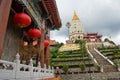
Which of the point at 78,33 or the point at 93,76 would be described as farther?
the point at 78,33

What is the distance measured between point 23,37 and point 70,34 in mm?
58877

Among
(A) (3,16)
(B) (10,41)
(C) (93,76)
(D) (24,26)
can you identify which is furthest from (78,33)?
(A) (3,16)

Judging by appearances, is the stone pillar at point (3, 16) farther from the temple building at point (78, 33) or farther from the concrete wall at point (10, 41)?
the temple building at point (78, 33)

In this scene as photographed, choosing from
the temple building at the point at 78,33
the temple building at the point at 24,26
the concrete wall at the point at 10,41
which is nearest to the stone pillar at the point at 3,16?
the temple building at the point at 24,26

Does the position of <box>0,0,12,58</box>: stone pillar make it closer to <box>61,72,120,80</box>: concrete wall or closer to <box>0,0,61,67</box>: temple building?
<box>0,0,61,67</box>: temple building

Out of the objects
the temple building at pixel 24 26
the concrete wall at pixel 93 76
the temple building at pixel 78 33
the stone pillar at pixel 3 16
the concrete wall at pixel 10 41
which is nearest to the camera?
the stone pillar at pixel 3 16

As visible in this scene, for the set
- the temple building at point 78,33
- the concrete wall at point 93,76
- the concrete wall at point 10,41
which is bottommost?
the concrete wall at point 93,76

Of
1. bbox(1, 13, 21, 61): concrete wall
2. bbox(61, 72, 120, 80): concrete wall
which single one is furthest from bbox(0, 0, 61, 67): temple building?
bbox(61, 72, 120, 80): concrete wall

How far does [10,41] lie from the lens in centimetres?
842

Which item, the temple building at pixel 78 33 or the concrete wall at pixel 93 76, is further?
the temple building at pixel 78 33

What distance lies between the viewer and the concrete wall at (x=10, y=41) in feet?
26.1

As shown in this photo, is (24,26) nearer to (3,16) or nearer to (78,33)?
(3,16)

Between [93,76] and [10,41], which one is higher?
[10,41]

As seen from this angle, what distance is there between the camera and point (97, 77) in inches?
762
